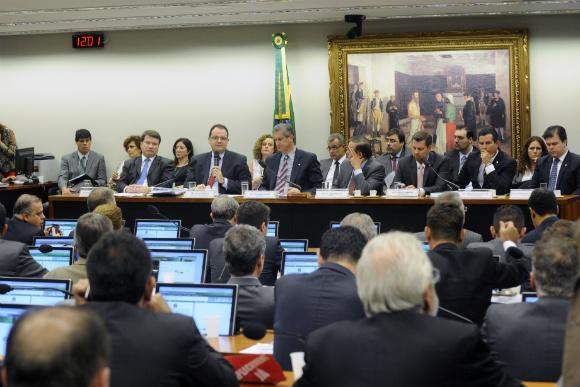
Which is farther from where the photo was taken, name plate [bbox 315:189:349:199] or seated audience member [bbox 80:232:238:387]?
name plate [bbox 315:189:349:199]

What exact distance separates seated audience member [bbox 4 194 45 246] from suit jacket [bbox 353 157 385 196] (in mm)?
3545

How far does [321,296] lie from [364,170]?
6000 mm

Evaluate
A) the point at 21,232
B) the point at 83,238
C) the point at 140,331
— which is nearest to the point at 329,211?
the point at 21,232

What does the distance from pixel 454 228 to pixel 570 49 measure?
26.2 ft

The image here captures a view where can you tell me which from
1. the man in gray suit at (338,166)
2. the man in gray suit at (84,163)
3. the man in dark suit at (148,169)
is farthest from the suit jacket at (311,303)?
the man in gray suit at (84,163)

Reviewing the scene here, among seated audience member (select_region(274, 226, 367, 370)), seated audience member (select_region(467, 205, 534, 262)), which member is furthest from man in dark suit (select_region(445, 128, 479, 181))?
seated audience member (select_region(274, 226, 367, 370))

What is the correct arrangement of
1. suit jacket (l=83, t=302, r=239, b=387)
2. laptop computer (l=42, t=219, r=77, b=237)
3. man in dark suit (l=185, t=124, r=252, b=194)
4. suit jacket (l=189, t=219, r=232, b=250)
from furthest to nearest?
man in dark suit (l=185, t=124, r=252, b=194) < laptop computer (l=42, t=219, r=77, b=237) < suit jacket (l=189, t=219, r=232, b=250) < suit jacket (l=83, t=302, r=239, b=387)

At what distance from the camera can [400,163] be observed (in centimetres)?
998

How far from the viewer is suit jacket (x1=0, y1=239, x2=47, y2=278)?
17.8 feet

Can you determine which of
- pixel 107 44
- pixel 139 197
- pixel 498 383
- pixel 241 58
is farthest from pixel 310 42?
pixel 498 383

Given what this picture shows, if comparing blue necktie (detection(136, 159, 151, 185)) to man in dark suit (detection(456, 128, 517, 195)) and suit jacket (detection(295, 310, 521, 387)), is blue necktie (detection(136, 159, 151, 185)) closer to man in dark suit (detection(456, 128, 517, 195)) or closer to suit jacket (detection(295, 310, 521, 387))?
man in dark suit (detection(456, 128, 517, 195))

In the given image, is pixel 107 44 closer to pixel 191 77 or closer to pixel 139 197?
pixel 191 77

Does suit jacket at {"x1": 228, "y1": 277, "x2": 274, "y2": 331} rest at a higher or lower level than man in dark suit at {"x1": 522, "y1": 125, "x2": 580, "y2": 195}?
lower

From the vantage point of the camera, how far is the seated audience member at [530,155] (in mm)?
10516
